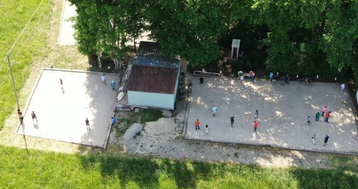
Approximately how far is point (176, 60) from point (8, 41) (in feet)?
59.0

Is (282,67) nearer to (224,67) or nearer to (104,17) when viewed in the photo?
(224,67)

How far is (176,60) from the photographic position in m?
38.9

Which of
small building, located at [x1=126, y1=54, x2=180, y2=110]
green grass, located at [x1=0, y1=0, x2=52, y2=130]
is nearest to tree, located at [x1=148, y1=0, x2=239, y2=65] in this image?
small building, located at [x1=126, y1=54, x2=180, y2=110]

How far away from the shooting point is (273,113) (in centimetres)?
3762

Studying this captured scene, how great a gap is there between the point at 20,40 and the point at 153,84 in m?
17.0

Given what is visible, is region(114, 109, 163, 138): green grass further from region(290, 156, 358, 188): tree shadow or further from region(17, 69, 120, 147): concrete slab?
region(290, 156, 358, 188): tree shadow

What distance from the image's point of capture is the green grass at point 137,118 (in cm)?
3581

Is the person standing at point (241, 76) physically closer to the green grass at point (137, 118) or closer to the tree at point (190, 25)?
the tree at point (190, 25)

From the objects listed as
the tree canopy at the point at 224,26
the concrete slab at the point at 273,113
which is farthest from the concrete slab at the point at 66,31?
the concrete slab at the point at 273,113

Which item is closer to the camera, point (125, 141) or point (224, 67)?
point (125, 141)

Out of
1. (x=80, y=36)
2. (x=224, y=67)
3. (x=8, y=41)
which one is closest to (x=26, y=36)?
(x=8, y=41)

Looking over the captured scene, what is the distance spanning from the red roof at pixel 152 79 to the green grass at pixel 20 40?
10795mm

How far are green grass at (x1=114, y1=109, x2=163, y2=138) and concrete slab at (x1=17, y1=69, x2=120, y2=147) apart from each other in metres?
1.01

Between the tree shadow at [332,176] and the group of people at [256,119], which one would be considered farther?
the group of people at [256,119]
